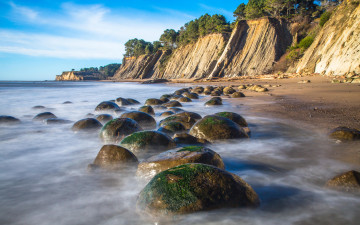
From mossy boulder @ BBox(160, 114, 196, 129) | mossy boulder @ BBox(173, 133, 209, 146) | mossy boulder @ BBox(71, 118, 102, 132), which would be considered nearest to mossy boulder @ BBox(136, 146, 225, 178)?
mossy boulder @ BBox(173, 133, 209, 146)

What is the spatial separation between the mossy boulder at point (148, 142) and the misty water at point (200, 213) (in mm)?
547

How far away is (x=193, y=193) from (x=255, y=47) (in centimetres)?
2788

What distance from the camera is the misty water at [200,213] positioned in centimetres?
152

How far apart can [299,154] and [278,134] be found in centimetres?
89

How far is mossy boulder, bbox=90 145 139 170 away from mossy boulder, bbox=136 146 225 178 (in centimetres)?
26

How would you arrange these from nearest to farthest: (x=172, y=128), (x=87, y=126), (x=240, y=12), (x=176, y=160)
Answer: (x=176, y=160) < (x=172, y=128) < (x=87, y=126) < (x=240, y=12)

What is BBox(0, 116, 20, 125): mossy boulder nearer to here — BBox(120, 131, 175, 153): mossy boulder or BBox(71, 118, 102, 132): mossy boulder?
BBox(71, 118, 102, 132): mossy boulder

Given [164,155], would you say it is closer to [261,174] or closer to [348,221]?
[261,174]

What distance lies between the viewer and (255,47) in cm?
2686

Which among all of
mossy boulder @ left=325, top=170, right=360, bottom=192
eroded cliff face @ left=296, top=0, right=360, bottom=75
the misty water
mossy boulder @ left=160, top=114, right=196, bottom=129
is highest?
eroded cliff face @ left=296, top=0, right=360, bottom=75

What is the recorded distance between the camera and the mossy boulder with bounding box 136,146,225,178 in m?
1.97

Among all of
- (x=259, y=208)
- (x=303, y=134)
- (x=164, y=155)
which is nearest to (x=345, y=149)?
(x=303, y=134)

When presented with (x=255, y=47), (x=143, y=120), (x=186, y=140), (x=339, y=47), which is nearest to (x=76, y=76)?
(x=255, y=47)

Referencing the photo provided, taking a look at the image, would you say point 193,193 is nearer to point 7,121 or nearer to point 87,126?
point 87,126
